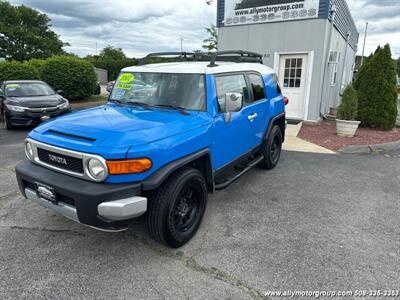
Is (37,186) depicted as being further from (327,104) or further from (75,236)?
(327,104)

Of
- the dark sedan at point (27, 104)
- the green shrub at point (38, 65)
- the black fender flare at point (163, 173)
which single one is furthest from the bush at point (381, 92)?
the green shrub at point (38, 65)

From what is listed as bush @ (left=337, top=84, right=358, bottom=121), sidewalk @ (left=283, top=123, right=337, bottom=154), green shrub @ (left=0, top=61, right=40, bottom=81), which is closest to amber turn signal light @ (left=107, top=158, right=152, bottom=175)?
sidewalk @ (left=283, top=123, right=337, bottom=154)

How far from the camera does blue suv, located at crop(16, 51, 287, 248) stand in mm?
2596

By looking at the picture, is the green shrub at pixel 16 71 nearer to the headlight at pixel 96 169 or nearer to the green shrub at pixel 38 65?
the green shrub at pixel 38 65

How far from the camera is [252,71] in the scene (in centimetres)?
479

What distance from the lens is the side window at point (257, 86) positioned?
15.4ft

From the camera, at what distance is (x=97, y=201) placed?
8.24 feet

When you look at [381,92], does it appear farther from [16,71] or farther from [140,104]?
[16,71]

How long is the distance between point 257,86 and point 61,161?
3197mm

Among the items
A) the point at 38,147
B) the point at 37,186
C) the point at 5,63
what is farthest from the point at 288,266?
the point at 5,63

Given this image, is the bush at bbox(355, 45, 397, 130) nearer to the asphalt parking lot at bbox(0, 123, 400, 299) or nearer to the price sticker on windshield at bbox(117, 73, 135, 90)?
the asphalt parking lot at bbox(0, 123, 400, 299)

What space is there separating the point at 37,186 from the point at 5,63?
558 inches

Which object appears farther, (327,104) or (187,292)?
→ (327,104)

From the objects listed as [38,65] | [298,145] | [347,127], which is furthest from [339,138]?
[38,65]
